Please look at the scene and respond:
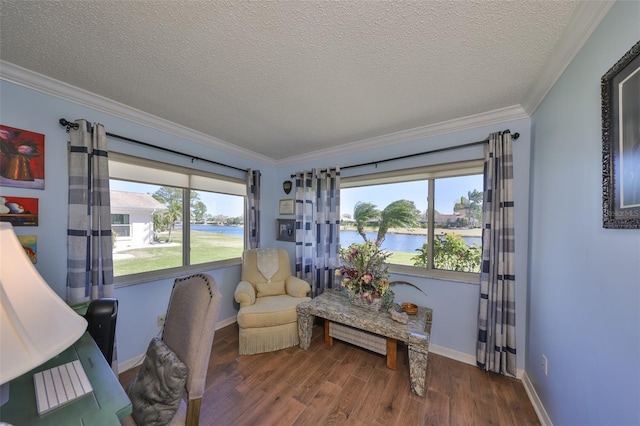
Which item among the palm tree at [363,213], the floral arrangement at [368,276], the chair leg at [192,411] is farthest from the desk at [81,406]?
the palm tree at [363,213]

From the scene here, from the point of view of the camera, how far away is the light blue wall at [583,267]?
89cm

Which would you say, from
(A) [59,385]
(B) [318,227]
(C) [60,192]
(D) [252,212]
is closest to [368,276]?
(B) [318,227]

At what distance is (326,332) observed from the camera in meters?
2.37

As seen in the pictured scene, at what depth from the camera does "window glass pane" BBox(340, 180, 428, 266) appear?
2.50m

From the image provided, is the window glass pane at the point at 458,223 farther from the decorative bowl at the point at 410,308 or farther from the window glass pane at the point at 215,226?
the window glass pane at the point at 215,226

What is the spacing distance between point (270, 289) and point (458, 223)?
2.34 metres

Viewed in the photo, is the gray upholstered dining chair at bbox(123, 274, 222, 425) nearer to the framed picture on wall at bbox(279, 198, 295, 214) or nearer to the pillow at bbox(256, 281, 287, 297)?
the pillow at bbox(256, 281, 287, 297)

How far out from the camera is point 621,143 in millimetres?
895

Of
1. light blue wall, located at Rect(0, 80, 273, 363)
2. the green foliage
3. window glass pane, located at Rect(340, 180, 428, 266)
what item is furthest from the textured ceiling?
the green foliage

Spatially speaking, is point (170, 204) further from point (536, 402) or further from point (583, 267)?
point (536, 402)

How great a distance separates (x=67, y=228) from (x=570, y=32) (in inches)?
141

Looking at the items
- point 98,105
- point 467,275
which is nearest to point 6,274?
point 98,105

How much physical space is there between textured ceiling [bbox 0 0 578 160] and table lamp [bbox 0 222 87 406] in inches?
47.4

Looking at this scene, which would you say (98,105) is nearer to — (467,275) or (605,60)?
(605,60)
